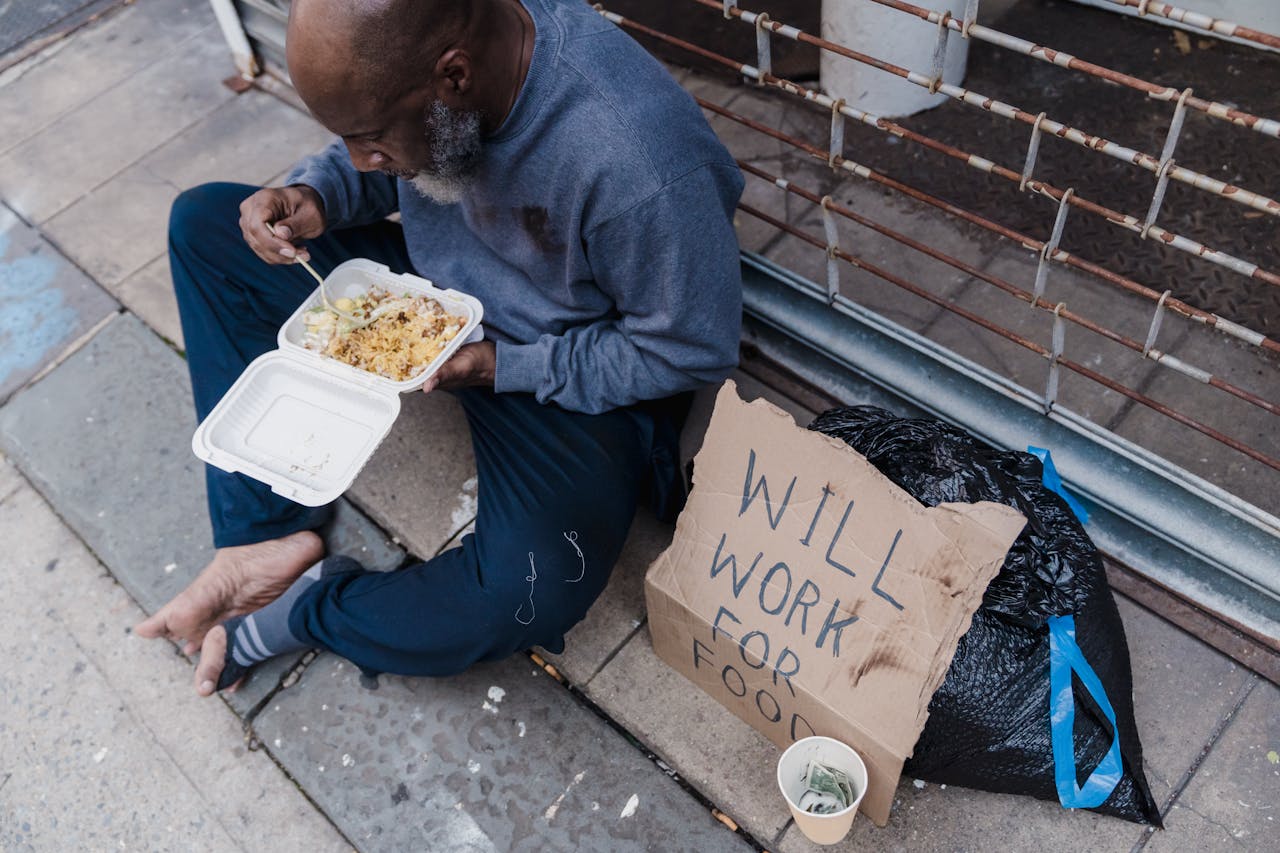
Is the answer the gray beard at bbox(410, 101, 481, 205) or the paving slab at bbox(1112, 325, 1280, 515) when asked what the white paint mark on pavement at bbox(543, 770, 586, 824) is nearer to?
the gray beard at bbox(410, 101, 481, 205)

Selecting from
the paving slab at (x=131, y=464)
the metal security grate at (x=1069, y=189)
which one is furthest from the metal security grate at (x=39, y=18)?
the metal security grate at (x=1069, y=189)

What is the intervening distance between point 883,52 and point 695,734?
1.91m

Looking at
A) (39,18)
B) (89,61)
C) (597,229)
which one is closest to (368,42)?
(597,229)

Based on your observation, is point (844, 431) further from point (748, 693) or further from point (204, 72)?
point (204, 72)

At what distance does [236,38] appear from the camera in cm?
370

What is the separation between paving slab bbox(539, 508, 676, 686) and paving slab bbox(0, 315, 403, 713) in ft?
1.75

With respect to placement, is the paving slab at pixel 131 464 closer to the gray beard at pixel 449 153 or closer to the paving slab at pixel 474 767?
the paving slab at pixel 474 767

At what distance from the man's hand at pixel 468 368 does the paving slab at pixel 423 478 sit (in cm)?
53

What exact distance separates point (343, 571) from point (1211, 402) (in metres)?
2.04

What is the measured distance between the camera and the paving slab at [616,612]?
232 cm

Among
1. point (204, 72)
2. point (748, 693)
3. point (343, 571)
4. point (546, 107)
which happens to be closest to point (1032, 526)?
point (748, 693)

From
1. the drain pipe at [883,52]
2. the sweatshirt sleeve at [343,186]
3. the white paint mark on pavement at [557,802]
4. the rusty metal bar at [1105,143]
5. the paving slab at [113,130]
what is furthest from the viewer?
the paving slab at [113,130]

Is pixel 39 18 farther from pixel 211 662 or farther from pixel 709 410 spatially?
pixel 709 410

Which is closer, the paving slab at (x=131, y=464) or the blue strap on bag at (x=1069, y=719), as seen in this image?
the blue strap on bag at (x=1069, y=719)
